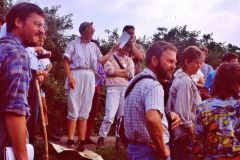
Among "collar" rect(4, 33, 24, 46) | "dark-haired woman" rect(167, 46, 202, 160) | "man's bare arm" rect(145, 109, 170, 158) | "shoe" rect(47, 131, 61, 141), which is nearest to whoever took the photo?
"collar" rect(4, 33, 24, 46)

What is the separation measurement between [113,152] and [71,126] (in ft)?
2.96

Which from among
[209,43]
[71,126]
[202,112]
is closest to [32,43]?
[202,112]

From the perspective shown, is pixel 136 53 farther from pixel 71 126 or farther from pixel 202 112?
pixel 202 112

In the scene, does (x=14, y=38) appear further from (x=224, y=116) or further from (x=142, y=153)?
(x=224, y=116)

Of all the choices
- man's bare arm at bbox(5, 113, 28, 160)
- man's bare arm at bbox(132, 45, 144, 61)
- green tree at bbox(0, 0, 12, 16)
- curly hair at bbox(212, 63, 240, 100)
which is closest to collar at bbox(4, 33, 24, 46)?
man's bare arm at bbox(5, 113, 28, 160)

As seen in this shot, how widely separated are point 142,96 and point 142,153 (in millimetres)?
528

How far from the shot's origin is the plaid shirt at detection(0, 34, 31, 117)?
10.1ft

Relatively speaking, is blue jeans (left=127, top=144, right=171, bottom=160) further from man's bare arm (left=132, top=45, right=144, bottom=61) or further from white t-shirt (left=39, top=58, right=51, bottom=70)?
man's bare arm (left=132, top=45, right=144, bottom=61)

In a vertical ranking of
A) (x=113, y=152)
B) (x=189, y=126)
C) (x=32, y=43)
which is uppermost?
(x=32, y=43)

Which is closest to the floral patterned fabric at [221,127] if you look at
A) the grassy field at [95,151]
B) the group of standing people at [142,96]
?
the group of standing people at [142,96]

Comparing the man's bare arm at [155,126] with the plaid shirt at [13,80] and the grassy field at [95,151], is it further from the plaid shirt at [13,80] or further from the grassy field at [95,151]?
the grassy field at [95,151]

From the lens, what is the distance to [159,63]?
479 centimetres

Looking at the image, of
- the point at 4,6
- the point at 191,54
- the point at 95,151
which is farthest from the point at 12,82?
the point at 4,6

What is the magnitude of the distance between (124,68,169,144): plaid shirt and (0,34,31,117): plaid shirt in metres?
1.56
